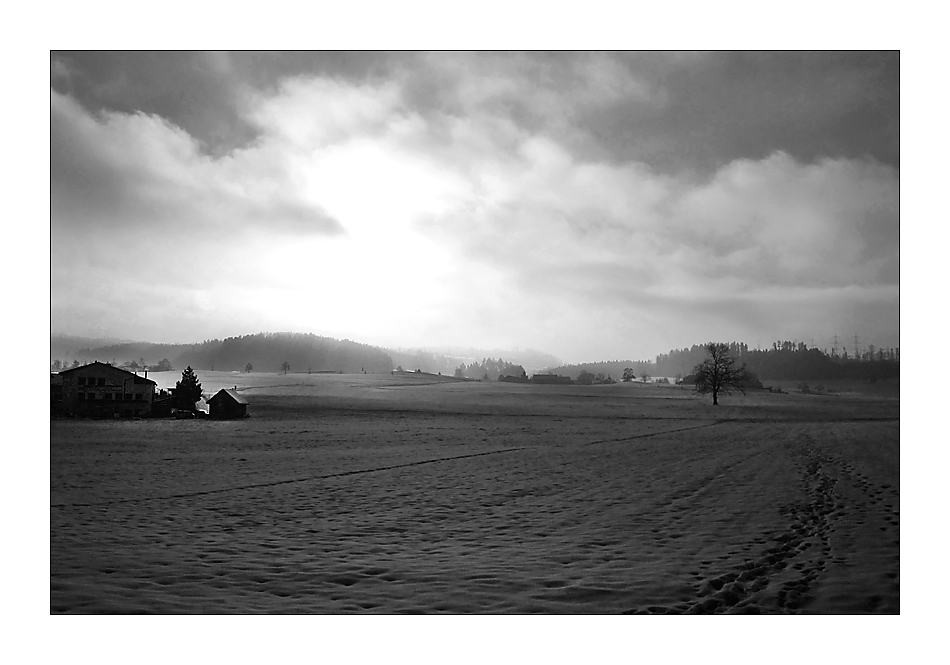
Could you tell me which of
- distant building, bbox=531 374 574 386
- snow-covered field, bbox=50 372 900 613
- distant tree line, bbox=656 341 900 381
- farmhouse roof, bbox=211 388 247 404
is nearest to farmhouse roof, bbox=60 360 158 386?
snow-covered field, bbox=50 372 900 613

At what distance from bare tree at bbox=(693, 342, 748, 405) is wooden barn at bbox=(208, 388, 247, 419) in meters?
3.52

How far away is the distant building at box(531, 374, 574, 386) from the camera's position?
4.80 m

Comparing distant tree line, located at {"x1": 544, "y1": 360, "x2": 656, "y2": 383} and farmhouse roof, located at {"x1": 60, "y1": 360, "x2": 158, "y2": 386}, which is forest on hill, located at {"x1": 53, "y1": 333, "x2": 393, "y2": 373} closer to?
farmhouse roof, located at {"x1": 60, "y1": 360, "x2": 158, "y2": 386}

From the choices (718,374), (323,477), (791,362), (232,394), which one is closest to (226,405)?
A: (232,394)

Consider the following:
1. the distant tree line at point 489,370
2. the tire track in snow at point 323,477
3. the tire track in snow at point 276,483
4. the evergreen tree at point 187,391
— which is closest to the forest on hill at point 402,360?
the distant tree line at point 489,370

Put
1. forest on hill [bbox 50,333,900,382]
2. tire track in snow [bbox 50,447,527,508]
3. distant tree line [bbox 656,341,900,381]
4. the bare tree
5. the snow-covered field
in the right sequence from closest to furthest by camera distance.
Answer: the snow-covered field < tire track in snow [bbox 50,447,527,508] < distant tree line [bbox 656,341,900,381] < forest on hill [bbox 50,333,900,382] < the bare tree

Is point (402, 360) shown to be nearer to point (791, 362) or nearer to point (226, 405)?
point (226, 405)

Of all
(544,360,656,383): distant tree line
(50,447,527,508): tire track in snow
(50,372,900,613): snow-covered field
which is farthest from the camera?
(544,360,656,383): distant tree line

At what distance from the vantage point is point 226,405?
15.4 ft

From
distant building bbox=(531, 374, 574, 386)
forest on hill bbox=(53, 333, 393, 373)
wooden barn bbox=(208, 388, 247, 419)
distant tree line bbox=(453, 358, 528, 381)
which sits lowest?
wooden barn bbox=(208, 388, 247, 419)

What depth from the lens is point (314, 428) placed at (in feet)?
15.7

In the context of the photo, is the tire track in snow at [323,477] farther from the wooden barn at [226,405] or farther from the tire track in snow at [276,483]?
the wooden barn at [226,405]

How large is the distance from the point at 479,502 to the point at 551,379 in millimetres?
1198

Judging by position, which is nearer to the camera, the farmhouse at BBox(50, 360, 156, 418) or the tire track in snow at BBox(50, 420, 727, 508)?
the tire track in snow at BBox(50, 420, 727, 508)
